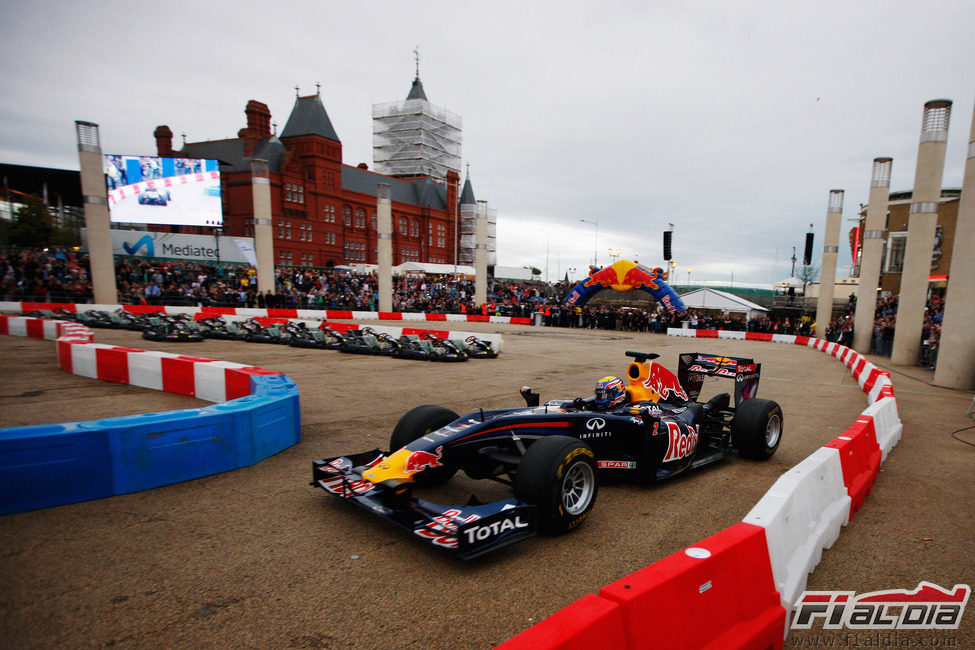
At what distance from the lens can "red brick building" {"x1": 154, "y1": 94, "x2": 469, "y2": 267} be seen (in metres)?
48.8

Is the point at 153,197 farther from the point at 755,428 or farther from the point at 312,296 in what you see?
the point at 755,428

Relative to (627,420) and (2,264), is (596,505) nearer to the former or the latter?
(627,420)

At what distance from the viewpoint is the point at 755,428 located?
5566mm

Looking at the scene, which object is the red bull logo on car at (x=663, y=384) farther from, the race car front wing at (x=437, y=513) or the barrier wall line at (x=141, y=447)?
the barrier wall line at (x=141, y=447)

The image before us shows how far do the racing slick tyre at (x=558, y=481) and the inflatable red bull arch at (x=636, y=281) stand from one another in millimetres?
26305

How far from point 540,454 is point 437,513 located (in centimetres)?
86

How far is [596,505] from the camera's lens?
439 cm

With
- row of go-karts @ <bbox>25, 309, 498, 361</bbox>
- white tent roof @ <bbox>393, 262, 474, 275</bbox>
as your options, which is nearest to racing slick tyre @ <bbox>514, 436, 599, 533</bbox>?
row of go-karts @ <bbox>25, 309, 498, 361</bbox>

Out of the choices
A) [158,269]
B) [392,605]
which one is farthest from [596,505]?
[158,269]

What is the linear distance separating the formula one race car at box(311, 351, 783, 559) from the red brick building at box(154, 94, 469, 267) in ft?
160

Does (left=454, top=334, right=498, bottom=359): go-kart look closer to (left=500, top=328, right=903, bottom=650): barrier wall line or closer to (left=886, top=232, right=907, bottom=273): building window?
(left=500, top=328, right=903, bottom=650): barrier wall line

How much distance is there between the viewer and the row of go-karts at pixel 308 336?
13492 millimetres

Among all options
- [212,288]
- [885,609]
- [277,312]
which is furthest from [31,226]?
[885,609]

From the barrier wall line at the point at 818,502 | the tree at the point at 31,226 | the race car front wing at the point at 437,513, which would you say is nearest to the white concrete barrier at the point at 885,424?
the barrier wall line at the point at 818,502
